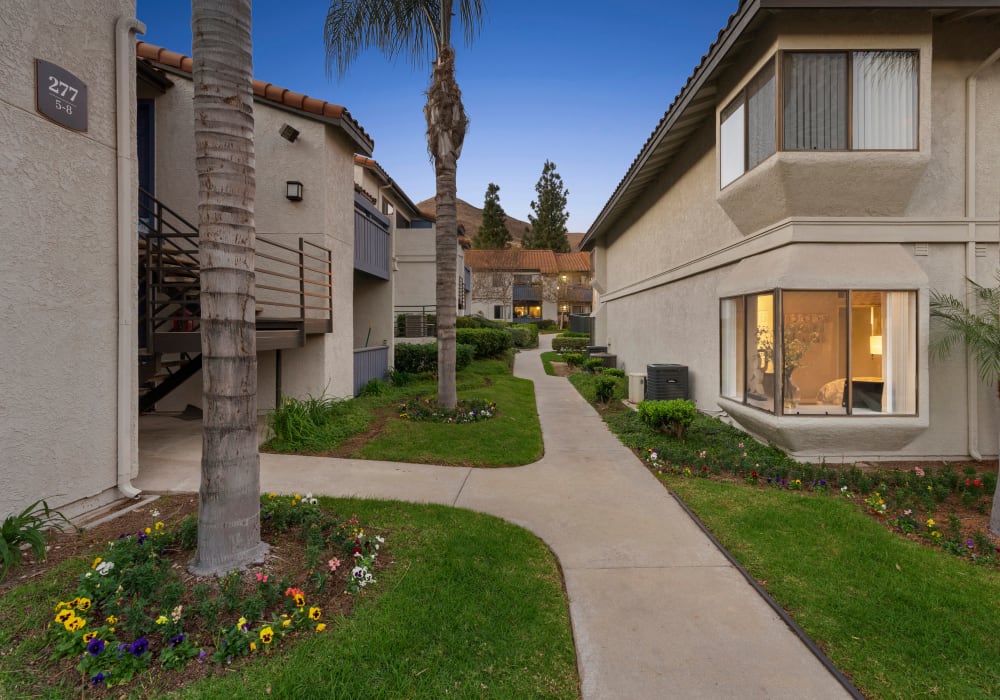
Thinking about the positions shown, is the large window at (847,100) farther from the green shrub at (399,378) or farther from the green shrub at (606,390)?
the green shrub at (399,378)

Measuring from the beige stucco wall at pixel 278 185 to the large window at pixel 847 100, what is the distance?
8086 millimetres

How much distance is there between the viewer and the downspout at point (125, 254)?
516 cm

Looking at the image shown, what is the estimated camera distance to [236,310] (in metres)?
3.33

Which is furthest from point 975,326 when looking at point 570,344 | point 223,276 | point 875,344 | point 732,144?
point 570,344

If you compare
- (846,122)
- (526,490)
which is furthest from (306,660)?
(846,122)

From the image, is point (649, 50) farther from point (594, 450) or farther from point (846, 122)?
point (594, 450)

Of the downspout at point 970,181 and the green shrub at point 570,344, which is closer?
the downspout at point 970,181

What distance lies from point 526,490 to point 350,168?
8.35m

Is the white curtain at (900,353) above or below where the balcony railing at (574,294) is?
below

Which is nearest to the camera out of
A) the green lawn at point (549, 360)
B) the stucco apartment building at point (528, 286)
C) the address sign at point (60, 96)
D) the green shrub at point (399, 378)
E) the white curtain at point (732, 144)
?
the address sign at point (60, 96)

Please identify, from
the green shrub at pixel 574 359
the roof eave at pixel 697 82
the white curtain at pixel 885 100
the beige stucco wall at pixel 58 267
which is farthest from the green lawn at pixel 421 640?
the green shrub at pixel 574 359

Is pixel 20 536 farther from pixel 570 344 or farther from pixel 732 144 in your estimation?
pixel 570 344

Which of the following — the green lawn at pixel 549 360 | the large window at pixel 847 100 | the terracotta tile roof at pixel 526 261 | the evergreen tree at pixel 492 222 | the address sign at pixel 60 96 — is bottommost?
A: the green lawn at pixel 549 360

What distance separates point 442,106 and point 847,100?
6995mm
